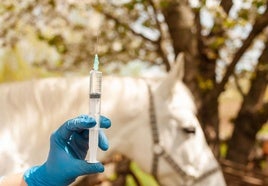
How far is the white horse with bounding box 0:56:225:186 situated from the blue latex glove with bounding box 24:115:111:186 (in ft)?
2.51

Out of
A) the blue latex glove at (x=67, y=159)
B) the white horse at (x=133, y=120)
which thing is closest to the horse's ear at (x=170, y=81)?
the white horse at (x=133, y=120)

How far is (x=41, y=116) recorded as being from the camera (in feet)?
6.84

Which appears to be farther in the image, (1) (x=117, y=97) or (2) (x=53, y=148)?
(1) (x=117, y=97)

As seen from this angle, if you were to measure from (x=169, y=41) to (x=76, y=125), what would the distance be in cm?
234

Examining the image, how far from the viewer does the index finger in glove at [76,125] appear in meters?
1.19

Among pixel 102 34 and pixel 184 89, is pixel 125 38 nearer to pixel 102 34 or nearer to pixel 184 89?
pixel 102 34

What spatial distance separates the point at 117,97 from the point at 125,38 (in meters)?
1.44

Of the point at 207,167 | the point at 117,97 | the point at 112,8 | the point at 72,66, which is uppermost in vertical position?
the point at 112,8

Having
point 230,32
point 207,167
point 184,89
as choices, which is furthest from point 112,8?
point 207,167

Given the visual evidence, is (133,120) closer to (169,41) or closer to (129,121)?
(129,121)

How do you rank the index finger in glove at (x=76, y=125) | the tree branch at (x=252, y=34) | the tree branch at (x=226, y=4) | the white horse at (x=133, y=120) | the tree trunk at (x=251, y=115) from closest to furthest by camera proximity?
the index finger in glove at (x=76, y=125), the white horse at (x=133, y=120), the tree branch at (x=226, y=4), the tree branch at (x=252, y=34), the tree trunk at (x=251, y=115)

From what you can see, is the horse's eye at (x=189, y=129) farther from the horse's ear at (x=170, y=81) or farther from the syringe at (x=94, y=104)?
the syringe at (x=94, y=104)

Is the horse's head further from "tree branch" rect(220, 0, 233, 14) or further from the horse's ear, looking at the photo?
"tree branch" rect(220, 0, 233, 14)

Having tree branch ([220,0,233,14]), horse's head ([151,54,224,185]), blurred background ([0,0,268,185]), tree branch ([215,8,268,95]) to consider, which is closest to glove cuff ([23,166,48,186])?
horse's head ([151,54,224,185])
